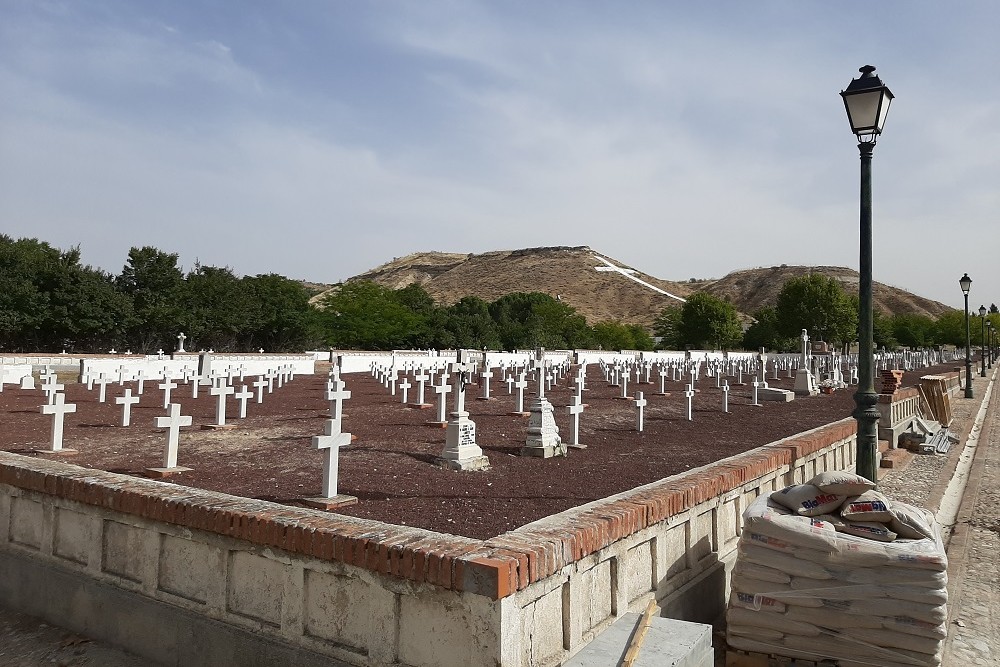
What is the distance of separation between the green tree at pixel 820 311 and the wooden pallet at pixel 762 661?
81.2m

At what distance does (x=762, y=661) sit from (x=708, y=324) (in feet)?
258

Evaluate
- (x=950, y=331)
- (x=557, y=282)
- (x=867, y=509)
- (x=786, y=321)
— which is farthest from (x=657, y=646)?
(x=557, y=282)

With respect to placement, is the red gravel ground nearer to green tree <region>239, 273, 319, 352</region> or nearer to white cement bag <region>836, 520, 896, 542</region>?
→ white cement bag <region>836, 520, 896, 542</region>

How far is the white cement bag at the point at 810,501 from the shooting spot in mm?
4438

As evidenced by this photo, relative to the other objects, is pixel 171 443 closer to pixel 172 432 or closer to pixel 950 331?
pixel 172 432

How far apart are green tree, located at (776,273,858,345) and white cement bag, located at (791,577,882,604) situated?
8119 cm

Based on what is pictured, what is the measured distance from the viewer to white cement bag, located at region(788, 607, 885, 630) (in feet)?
13.1

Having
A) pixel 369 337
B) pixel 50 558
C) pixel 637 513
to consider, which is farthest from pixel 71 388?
pixel 369 337

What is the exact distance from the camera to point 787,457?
676 centimetres

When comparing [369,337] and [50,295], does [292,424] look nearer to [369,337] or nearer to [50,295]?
[50,295]

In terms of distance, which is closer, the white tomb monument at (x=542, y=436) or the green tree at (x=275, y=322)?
the white tomb monument at (x=542, y=436)

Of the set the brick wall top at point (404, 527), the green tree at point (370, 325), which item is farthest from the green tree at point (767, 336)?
the brick wall top at point (404, 527)

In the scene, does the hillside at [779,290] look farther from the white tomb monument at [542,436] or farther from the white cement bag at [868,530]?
the white cement bag at [868,530]

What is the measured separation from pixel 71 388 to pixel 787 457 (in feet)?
67.3
